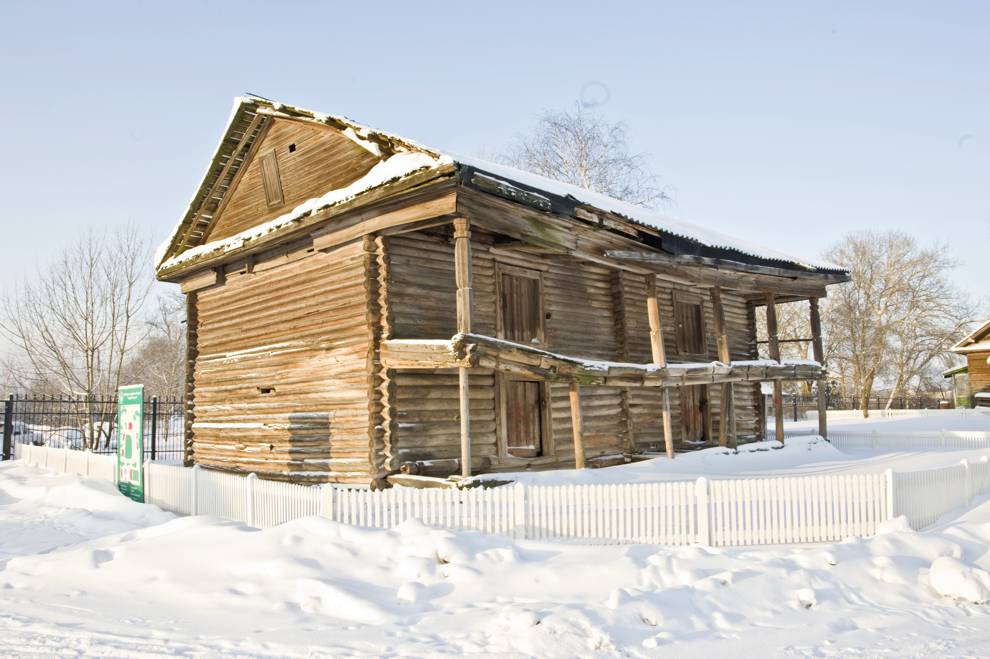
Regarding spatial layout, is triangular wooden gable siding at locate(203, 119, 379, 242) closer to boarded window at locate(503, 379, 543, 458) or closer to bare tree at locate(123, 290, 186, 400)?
boarded window at locate(503, 379, 543, 458)

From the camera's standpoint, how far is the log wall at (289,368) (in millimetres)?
14227

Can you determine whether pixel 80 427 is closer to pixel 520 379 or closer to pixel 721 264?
pixel 520 379

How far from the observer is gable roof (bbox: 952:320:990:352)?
41581 millimetres

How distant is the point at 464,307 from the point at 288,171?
6658 millimetres

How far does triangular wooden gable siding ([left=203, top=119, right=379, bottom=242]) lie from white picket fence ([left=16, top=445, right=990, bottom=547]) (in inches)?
259

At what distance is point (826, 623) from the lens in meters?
6.94

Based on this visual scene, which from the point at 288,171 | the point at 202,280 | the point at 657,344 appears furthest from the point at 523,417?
the point at 202,280

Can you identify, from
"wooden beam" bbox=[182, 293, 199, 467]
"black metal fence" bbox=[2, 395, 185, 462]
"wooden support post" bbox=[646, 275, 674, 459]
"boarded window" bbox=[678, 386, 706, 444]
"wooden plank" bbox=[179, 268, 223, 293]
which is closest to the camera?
"wooden support post" bbox=[646, 275, 674, 459]

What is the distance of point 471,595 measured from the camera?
7.68 metres

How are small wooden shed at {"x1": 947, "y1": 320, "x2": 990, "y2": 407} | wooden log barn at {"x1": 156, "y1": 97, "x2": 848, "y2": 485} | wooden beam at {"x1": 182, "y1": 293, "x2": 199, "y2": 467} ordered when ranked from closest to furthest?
wooden log barn at {"x1": 156, "y1": 97, "x2": 848, "y2": 485} < wooden beam at {"x1": 182, "y1": 293, "x2": 199, "y2": 467} < small wooden shed at {"x1": 947, "y1": 320, "x2": 990, "y2": 407}

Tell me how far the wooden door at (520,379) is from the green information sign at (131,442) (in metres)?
7.02

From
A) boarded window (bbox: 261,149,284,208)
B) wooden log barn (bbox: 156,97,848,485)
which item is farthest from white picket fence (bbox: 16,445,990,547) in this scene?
boarded window (bbox: 261,149,284,208)

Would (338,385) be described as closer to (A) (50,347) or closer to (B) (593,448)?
(B) (593,448)

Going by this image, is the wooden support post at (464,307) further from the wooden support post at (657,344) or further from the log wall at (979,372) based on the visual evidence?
the log wall at (979,372)
